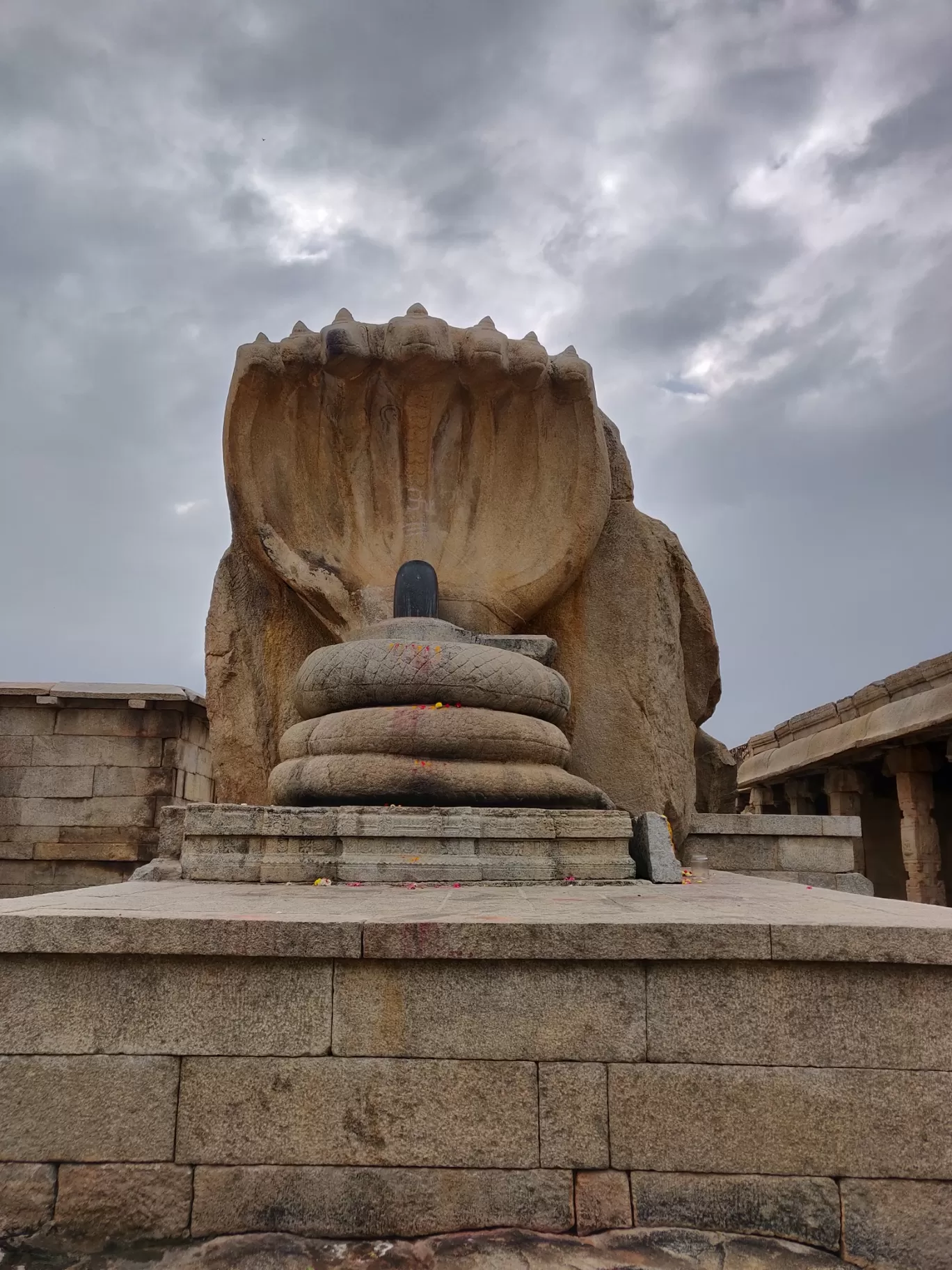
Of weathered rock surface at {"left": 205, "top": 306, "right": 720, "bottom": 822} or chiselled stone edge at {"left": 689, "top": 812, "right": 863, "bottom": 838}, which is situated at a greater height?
weathered rock surface at {"left": 205, "top": 306, "right": 720, "bottom": 822}

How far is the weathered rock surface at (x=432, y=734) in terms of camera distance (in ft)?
14.6

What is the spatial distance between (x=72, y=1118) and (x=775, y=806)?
16076 mm

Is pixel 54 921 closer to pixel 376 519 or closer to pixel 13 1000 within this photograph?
pixel 13 1000

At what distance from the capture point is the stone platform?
7.03 feet

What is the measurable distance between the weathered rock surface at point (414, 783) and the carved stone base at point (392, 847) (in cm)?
28

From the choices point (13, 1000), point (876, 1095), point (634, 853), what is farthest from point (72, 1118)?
point (634, 853)

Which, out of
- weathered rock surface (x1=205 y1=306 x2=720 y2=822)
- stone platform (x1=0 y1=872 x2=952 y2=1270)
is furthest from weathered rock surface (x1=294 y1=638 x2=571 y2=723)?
stone platform (x1=0 y1=872 x2=952 y2=1270)

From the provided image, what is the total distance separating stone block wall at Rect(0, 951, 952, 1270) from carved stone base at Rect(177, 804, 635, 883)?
4.88 ft

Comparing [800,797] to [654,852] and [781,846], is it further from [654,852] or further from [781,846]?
[654,852]

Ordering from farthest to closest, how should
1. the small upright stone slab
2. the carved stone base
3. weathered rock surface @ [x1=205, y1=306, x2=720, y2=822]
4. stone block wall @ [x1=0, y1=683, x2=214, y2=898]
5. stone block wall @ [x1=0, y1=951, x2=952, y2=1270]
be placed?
stone block wall @ [x1=0, y1=683, x2=214, y2=898] → weathered rock surface @ [x1=205, y1=306, x2=720, y2=822] → the small upright stone slab → the carved stone base → stone block wall @ [x1=0, y1=951, x2=952, y2=1270]

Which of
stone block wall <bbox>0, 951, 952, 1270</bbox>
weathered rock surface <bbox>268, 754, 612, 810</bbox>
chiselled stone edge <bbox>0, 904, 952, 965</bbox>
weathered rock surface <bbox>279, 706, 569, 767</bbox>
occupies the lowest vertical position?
stone block wall <bbox>0, 951, 952, 1270</bbox>

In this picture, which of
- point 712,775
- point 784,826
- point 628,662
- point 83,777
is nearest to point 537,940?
point 628,662

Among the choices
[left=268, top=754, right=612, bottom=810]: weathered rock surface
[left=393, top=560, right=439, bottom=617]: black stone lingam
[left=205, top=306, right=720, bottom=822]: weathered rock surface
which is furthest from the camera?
[left=205, top=306, right=720, bottom=822]: weathered rock surface

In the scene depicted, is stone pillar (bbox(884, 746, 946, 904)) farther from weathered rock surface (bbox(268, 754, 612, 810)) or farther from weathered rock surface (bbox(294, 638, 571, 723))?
weathered rock surface (bbox(268, 754, 612, 810))
